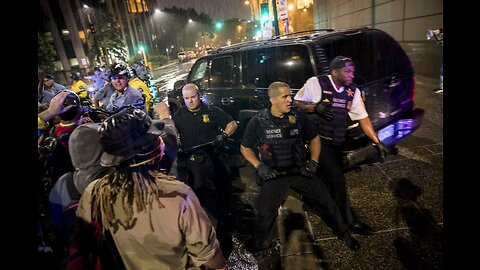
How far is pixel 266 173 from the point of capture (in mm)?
2941

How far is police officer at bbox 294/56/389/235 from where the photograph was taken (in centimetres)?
324

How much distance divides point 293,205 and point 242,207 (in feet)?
2.39

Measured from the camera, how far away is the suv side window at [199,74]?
246 inches

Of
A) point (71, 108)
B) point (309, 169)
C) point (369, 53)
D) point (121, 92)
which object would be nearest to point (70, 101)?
point (71, 108)

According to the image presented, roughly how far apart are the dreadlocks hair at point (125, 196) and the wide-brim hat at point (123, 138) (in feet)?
0.28

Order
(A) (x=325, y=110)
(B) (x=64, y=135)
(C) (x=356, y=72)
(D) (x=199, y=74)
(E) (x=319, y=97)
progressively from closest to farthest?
1. (B) (x=64, y=135)
2. (A) (x=325, y=110)
3. (E) (x=319, y=97)
4. (C) (x=356, y=72)
5. (D) (x=199, y=74)

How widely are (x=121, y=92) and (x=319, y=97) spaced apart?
369cm

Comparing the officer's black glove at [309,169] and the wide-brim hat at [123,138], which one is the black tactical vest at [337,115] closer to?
the officer's black glove at [309,169]

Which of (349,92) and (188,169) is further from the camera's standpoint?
(188,169)

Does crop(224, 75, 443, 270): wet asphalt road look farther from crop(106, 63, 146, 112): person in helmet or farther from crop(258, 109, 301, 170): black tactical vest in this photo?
crop(106, 63, 146, 112): person in helmet

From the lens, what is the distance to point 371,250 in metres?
2.97

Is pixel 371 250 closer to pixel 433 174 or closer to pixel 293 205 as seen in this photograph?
pixel 293 205

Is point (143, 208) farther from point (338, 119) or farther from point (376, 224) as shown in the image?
point (376, 224)

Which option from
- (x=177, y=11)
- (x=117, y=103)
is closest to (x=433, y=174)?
(x=117, y=103)
